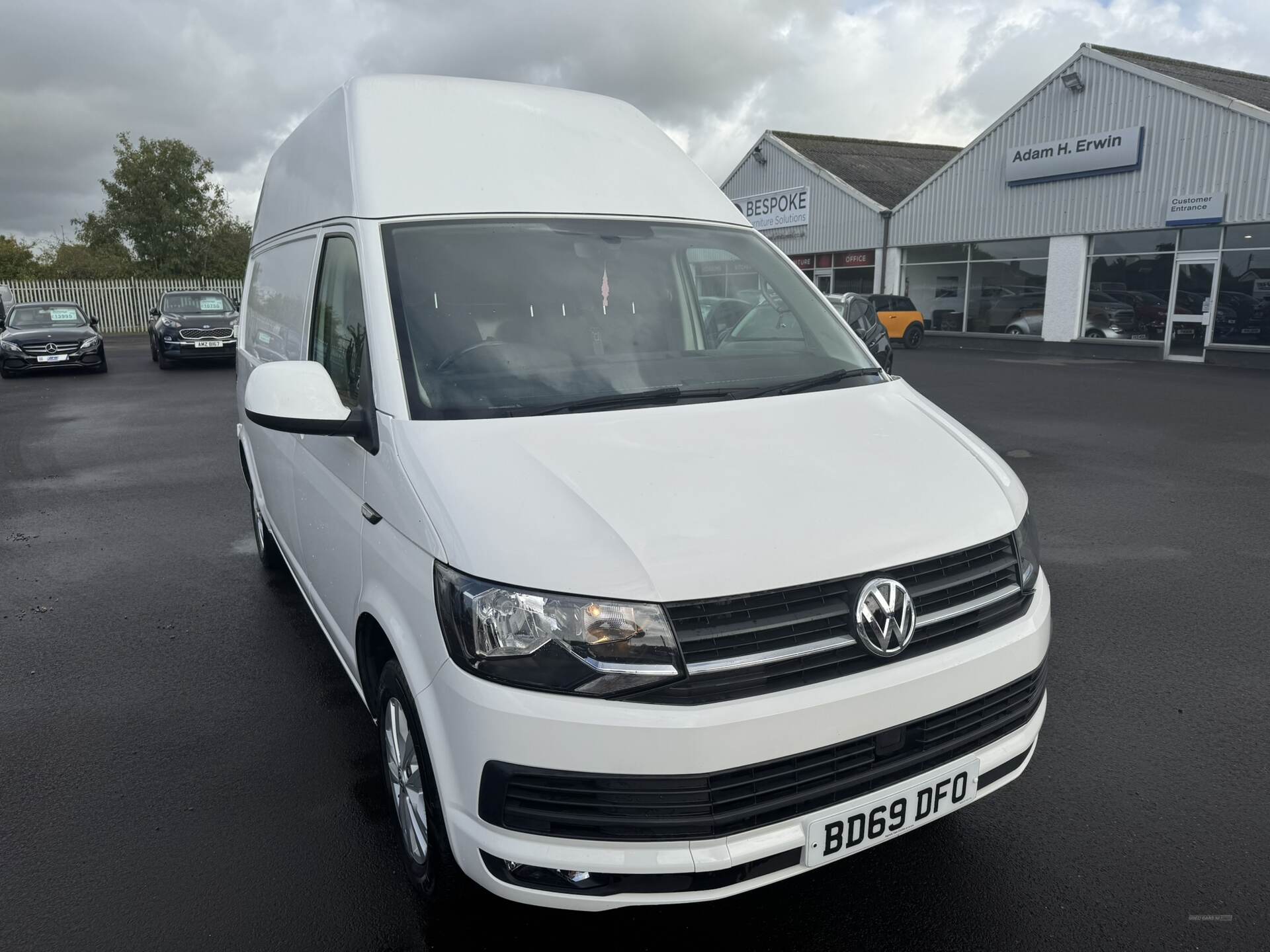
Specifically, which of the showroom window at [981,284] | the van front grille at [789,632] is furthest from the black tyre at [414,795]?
the showroom window at [981,284]

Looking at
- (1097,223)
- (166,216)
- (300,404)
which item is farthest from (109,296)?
(300,404)

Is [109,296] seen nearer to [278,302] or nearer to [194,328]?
[194,328]

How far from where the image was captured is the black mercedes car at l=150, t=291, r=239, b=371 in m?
19.3

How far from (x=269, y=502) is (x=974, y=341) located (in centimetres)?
2504

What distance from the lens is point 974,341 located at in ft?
87.5

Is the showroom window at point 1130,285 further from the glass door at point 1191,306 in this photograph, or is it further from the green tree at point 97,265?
the green tree at point 97,265

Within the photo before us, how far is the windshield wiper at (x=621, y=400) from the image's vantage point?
2.71 meters

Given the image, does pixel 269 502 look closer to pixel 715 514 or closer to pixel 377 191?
pixel 377 191

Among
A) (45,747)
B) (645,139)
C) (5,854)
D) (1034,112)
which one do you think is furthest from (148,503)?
(1034,112)

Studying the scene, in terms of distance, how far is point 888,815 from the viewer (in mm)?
2271

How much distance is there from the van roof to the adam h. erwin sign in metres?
21.8

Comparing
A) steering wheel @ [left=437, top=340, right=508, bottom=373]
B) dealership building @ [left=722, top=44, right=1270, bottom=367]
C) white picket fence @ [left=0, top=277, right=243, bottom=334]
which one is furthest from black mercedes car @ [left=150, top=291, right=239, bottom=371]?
dealership building @ [left=722, top=44, right=1270, bottom=367]

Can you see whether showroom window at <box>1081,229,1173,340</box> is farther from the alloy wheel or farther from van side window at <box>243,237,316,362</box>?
the alloy wheel

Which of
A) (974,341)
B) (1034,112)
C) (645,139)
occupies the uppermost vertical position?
(1034,112)
